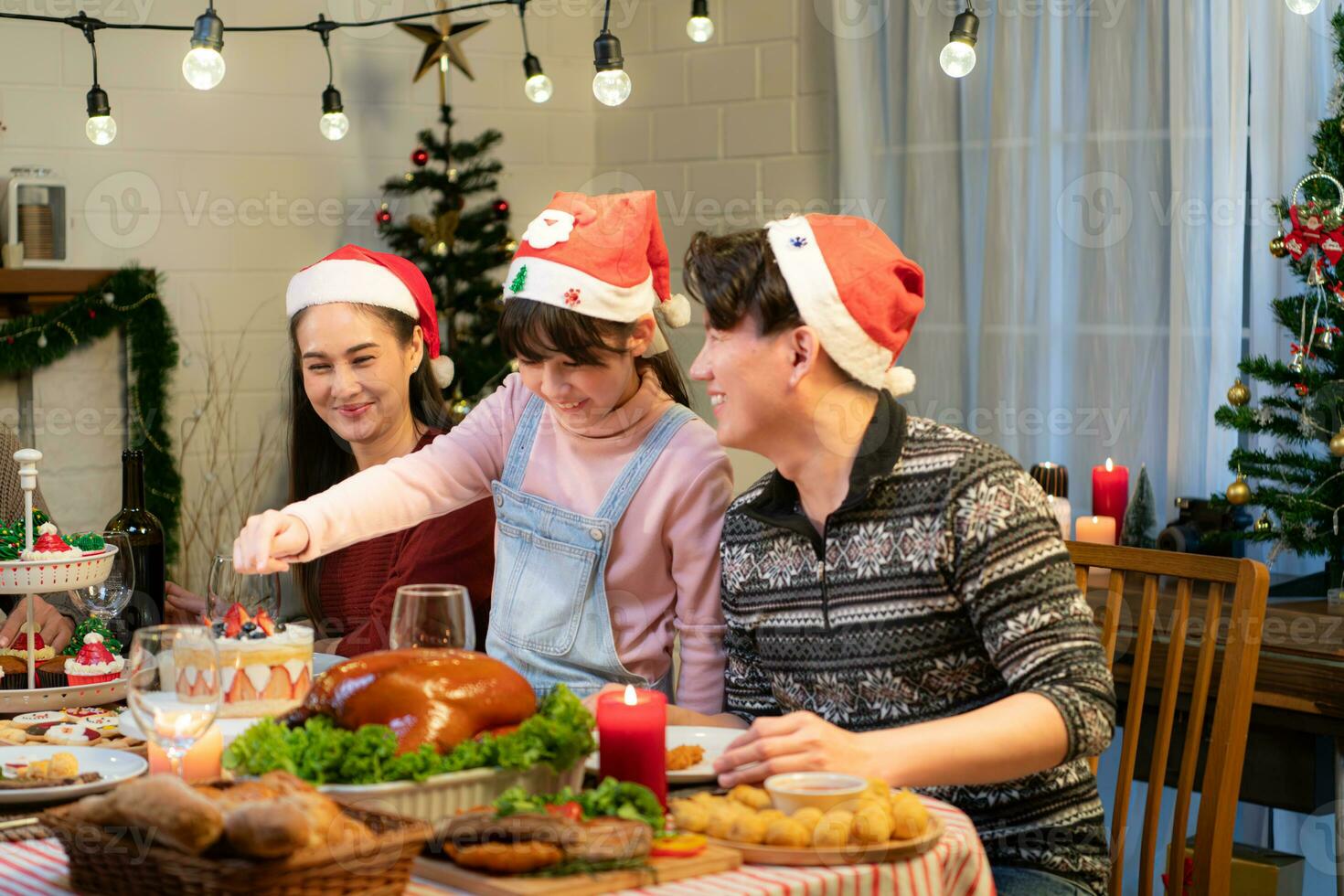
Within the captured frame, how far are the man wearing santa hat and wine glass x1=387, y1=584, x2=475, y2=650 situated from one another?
1.31ft

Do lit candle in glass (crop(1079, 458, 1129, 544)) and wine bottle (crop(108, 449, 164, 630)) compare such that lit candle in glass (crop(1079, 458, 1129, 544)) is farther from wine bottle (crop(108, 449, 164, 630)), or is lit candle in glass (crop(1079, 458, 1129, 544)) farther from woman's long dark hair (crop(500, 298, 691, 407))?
wine bottle (crop(108, 449, 164, 630))

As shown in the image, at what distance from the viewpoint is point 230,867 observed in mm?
989

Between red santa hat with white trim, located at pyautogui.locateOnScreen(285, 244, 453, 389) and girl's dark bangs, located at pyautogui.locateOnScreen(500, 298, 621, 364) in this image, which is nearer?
→ girl's dark bangs, located at pyautogui.locateOnScreen(500, 298, 621, 364)

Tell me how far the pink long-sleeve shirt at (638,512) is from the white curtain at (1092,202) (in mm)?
1660

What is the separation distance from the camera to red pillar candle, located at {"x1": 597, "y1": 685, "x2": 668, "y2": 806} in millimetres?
1299

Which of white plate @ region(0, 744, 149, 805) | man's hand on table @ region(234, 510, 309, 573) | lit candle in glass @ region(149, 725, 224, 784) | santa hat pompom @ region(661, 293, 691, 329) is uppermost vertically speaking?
santa hat pompom @ region(661, 293, 691, 329)

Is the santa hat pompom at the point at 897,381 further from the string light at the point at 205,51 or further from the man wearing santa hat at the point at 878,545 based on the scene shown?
the string light at the point at 205,51

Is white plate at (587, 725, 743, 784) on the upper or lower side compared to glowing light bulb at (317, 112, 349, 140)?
lower

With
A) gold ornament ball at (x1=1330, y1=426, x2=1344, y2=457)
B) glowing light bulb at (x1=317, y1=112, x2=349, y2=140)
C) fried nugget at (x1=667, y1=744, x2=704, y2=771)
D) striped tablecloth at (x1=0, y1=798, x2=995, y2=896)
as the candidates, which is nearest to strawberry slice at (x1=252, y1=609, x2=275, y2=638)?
striped tablecloth at (x1=0, y1=798, x2=995, y2=896)

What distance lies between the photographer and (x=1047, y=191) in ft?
11.6

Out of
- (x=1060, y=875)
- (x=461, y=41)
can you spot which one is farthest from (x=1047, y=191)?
(x=1060, y=875)

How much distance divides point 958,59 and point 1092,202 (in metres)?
0.95

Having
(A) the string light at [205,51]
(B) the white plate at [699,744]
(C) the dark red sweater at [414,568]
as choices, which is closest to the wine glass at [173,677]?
(B) the white plate at [699,744]

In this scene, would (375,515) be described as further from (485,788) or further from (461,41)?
(461,41)
